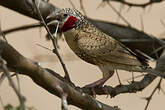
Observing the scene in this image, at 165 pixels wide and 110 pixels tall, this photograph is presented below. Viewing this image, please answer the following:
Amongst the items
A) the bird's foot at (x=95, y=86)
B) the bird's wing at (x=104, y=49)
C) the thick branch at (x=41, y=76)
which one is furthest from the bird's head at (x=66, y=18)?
the thick branch at (x=41, y=76)

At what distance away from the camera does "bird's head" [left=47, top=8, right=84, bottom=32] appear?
13.4 ft

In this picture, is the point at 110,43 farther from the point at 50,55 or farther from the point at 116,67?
the point at 50,55

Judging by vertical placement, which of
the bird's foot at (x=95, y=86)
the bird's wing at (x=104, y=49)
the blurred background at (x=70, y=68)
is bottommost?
the blurred background at (x=70, y=68)

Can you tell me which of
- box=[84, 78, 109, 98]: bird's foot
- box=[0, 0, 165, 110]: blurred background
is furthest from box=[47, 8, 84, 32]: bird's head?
box=[0, 0, 165, 110]: blurred background

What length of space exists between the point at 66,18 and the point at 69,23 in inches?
6.9

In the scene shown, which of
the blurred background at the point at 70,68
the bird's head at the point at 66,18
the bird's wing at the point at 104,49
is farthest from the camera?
the blurred background at the point at 70,68

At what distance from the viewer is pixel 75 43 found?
4.46m

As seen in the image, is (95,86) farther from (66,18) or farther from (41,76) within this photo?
(41,76)

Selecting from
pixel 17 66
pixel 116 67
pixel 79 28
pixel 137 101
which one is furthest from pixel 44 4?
pixel 137 101

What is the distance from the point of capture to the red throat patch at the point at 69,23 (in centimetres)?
429

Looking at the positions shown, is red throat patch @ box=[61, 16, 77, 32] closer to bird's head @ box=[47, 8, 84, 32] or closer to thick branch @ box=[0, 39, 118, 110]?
bird's head @ box=[47, 8, 84, 32]

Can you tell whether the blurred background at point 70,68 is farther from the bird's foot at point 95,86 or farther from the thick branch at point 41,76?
the thick branch at point 41,76

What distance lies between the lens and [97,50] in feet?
14.7

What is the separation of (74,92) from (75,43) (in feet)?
4.00
